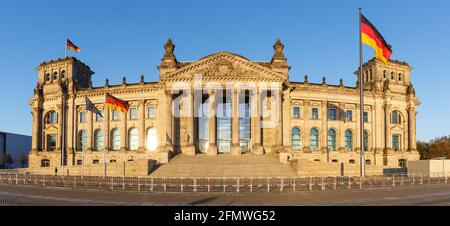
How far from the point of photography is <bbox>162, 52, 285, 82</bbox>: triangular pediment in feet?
224

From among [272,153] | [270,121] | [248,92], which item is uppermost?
[248,92]

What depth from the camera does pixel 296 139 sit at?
77812 mm

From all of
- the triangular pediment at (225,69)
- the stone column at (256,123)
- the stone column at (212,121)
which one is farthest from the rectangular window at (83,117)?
the stone column at (256,123)

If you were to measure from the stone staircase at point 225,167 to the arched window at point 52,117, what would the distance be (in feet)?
129

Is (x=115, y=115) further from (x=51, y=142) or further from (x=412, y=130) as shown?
(x=412, y=130)

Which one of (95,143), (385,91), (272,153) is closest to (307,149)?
(272,153)

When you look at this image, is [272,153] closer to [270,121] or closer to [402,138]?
[270,121]

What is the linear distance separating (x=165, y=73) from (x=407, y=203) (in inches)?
2197

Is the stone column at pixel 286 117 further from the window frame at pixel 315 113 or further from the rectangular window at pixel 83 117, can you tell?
the rectangular window at pixel 83 117

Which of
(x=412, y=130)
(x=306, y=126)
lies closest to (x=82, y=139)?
(x=306, y=126)
